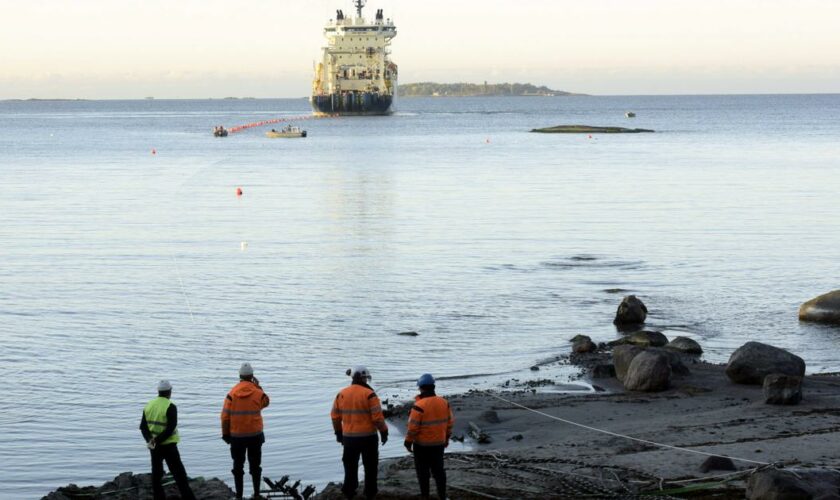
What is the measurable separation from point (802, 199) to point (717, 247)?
19067 mm

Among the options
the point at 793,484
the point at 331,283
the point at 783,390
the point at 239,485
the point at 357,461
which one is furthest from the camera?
the point at 331,283

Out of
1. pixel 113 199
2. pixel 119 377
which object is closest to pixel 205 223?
pixel 113 199

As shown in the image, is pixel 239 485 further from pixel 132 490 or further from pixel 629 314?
pixel 629 314

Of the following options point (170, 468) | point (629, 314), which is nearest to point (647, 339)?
point (629, 314)

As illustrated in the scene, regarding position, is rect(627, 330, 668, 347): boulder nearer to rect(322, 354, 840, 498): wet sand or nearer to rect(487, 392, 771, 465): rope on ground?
Answer: rect(322, 354, 840, 498): wet sand

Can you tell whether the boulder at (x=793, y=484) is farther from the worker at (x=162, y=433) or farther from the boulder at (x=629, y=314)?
the boulder at (x=629, y=314)

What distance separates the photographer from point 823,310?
2919 centimetres

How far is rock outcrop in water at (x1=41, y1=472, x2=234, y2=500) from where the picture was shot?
15.3 m

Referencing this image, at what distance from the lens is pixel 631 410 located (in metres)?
20.7

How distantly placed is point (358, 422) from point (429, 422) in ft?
2.66

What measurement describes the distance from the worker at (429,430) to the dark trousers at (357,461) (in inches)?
17.2

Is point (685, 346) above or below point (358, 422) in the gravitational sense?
below

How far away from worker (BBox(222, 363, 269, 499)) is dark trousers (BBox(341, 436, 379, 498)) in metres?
1.30

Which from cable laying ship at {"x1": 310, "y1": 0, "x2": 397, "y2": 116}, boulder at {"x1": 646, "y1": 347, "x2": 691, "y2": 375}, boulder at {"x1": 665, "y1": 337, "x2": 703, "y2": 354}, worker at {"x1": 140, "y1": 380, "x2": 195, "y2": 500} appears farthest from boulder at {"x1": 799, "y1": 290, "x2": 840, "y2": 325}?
cable laying ship at {"x1": 310, "y1": 0, "x2": 397, "y2": 116}
